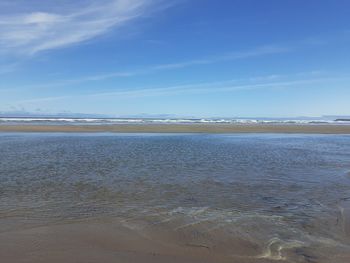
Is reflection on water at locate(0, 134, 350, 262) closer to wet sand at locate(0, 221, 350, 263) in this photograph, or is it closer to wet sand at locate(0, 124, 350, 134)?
wet sand at locate(0, 221, 350, 263)

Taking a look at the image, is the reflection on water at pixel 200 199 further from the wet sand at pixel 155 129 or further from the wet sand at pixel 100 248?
the wet sand at pixel 155 129

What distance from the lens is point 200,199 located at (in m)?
9.90

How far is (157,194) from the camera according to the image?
10352 mm

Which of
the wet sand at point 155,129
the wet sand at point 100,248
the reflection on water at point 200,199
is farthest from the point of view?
the wet sand at point 155,129

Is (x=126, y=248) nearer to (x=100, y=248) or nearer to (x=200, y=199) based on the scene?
(x=100, y=248)

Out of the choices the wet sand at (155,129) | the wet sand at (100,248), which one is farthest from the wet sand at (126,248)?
the wet sand at (155,129)

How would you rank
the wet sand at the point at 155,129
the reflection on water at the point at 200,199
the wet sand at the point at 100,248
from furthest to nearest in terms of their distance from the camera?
the wet sand at the point at 155,129 → the reflection on water at the point at 200,199 → the wet sand at the point at 100,248

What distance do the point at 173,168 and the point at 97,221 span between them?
7445mm

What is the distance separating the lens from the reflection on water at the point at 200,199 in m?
7.04

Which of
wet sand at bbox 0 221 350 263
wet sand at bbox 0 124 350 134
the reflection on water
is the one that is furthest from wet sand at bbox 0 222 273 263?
wet sand at bbox 0 124 350 134

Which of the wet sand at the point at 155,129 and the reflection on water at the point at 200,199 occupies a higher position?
the wet sand at the point at 155,129

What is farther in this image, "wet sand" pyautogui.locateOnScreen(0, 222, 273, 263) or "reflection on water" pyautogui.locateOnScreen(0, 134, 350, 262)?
"reflection on water" pyautogui.locateOnScreen(0, 134, 350, 262)

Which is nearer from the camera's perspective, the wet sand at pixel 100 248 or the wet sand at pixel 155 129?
the wet sand at pixel 100 248

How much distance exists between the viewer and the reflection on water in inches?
277
